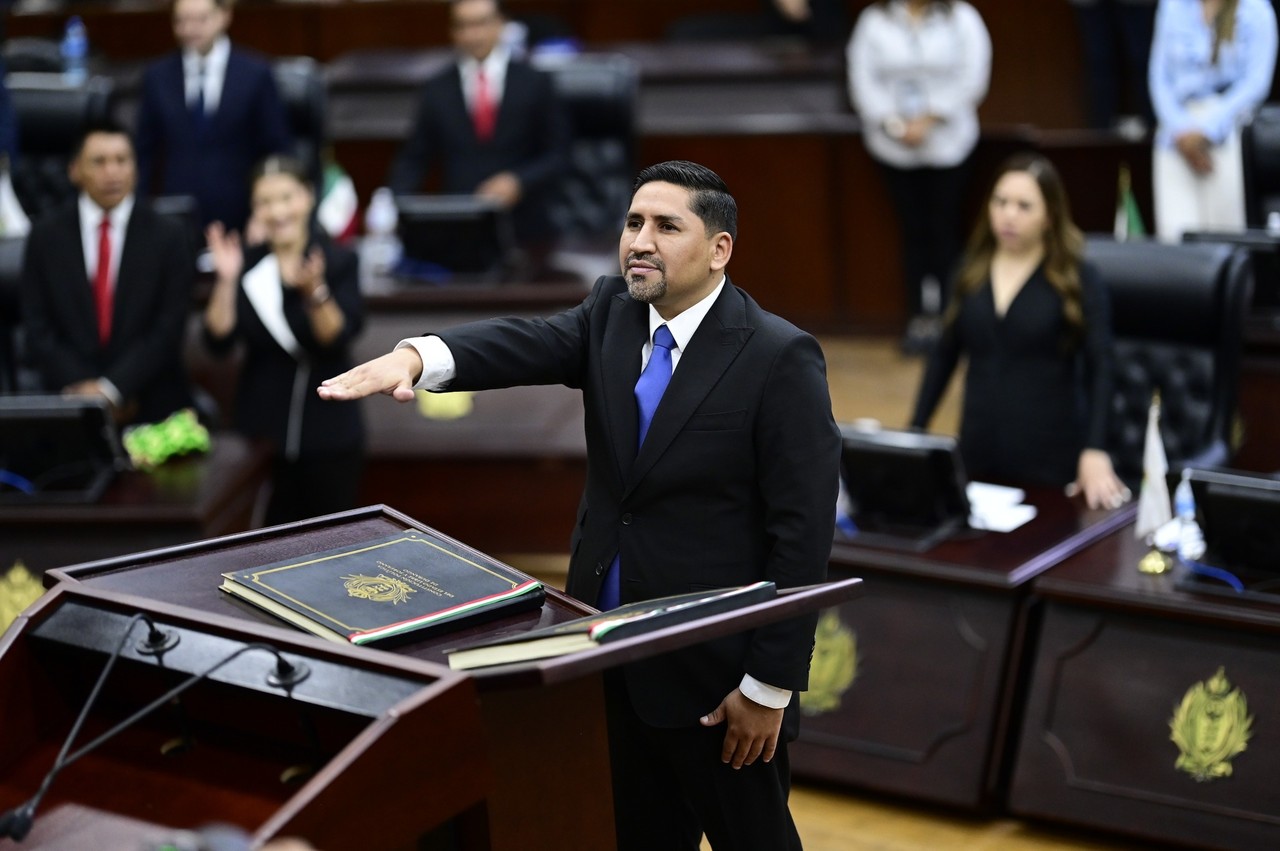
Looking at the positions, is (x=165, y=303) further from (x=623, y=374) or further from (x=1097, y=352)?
(x=623, y=374)

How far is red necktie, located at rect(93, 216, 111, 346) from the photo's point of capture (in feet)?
14.3

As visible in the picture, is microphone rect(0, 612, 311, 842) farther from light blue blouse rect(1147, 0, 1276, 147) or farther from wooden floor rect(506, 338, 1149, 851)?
light blue blouse rect(1147, 0, 1276, 147)

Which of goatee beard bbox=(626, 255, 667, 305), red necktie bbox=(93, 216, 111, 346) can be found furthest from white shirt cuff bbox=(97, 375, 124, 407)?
goatee beard bbox=(626, 255, 667, 305)

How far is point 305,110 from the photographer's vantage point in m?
5.85

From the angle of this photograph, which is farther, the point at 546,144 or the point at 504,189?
the point at 546,144

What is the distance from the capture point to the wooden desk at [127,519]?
12.4ft

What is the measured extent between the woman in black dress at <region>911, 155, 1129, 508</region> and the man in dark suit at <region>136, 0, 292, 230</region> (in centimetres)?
264

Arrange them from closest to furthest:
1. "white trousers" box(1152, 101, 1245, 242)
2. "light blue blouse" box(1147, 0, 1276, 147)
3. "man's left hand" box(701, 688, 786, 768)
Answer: "man's left hand" box(701, 688, 786, 768)
"light blue blouse" box(1147, 0, 1276, 147)
"white trousers" box(1152, 101, 1245, 242)

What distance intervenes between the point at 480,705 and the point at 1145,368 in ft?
9.49

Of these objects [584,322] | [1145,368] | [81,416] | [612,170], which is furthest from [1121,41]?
[584,322]

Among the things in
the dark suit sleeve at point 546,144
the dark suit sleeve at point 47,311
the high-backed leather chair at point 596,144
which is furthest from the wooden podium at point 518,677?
the high-backed leather chair at point 596,144

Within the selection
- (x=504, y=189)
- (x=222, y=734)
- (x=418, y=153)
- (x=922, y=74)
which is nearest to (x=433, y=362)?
(x=222, y=734)

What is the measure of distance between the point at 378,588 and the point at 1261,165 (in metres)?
A: 3.94

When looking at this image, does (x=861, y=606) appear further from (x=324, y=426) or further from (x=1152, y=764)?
(x=324, y=426)
